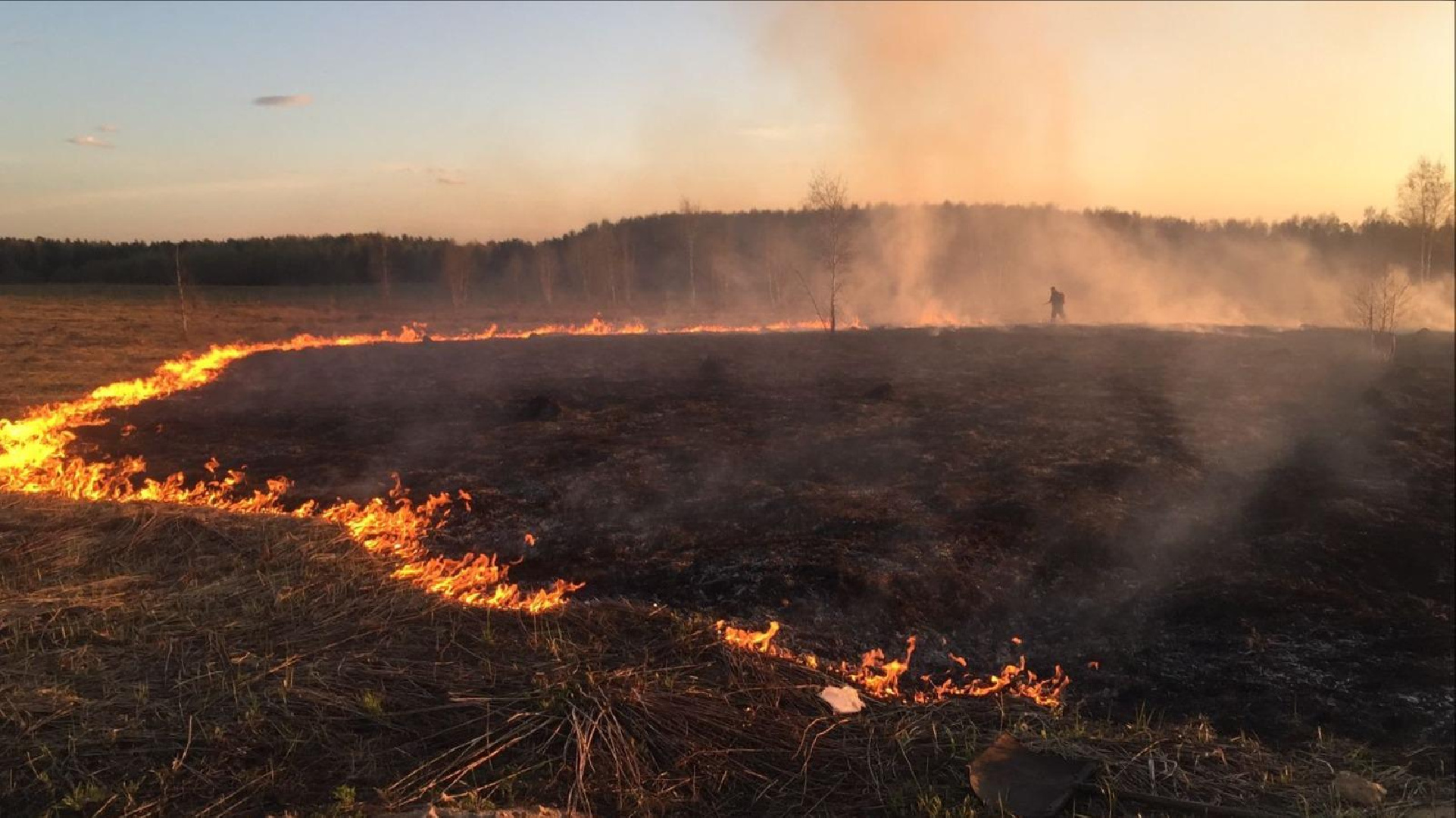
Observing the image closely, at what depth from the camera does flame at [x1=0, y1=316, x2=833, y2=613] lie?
748 centimetres

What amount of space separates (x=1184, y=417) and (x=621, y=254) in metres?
61.9

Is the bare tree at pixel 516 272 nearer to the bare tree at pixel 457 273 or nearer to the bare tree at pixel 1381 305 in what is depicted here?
the bare tree at pixel 457 273

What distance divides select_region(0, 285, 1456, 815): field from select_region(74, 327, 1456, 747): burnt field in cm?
7

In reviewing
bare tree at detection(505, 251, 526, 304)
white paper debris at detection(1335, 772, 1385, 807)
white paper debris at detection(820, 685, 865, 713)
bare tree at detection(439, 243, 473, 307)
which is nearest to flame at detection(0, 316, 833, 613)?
white paper debris at detection(820, 685, 865, 713)

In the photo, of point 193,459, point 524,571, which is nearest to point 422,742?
point 524,571

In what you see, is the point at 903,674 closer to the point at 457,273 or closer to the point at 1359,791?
the point at 1359,791

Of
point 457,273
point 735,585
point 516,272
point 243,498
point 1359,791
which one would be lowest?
point 735,585

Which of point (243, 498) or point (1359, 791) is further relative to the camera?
point (243, 498)

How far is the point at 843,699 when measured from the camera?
5.19m

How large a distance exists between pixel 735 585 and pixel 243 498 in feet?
24.1

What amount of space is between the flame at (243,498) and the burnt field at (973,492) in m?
0.46

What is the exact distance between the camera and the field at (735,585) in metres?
4.32

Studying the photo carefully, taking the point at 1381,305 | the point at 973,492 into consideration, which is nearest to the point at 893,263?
the point at 1381,305

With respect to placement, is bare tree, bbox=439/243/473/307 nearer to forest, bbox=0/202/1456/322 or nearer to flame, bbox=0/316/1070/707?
forest, bbox=0/202/1456/322
